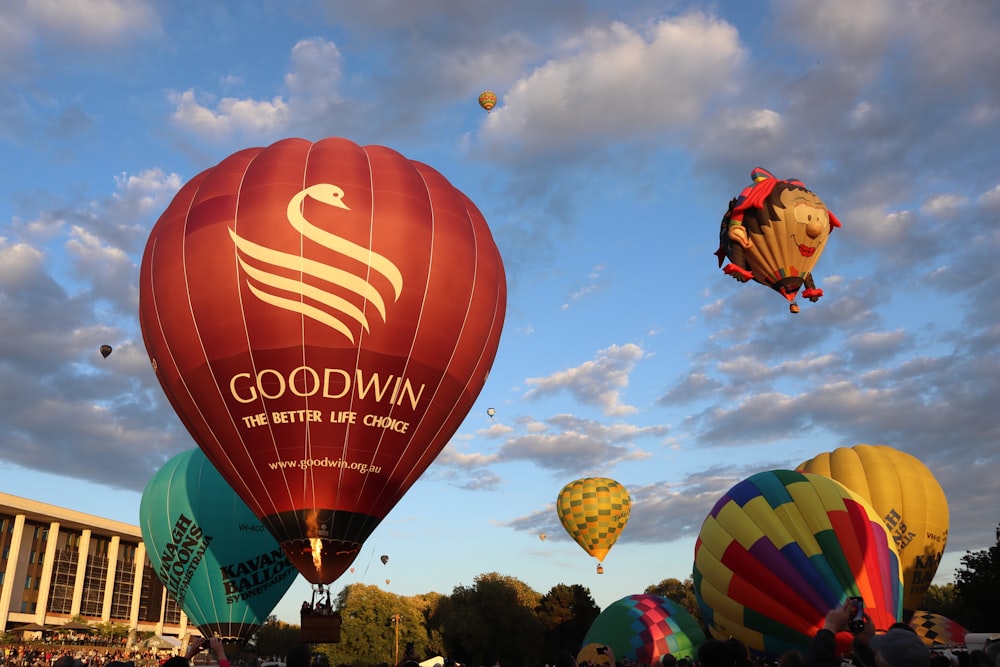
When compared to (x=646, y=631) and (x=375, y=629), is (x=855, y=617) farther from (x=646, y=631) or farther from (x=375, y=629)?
(x=375, y=629)

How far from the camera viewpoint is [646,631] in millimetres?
27734

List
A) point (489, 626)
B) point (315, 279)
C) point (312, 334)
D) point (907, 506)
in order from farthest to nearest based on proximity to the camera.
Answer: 1. point (489, 626)
2. point (907, 506)
3. point (315, 279)
4. point (312, 334)

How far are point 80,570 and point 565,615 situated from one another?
123ft

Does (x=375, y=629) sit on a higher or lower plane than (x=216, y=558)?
lower

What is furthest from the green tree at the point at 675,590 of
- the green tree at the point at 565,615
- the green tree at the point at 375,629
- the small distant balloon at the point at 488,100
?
the small distant balloon at the point at 488,100

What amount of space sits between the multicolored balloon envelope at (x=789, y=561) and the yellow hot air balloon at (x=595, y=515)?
23.6m

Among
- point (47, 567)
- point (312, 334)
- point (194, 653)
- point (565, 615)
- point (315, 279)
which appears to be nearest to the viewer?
point (194, 653)

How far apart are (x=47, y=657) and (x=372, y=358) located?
3945 cm

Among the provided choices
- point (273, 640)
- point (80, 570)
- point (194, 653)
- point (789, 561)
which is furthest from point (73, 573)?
point (194, 653)

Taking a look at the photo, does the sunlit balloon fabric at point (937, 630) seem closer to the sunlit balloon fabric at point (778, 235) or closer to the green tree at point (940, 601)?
the sunlit balloon fabric at point (778, 235)

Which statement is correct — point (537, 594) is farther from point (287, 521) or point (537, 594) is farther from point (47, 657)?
point (287, 521)

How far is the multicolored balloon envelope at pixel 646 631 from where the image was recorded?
27453mm

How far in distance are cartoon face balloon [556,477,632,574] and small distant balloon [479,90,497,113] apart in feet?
76.6

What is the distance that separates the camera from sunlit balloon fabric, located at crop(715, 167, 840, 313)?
23906 mm
